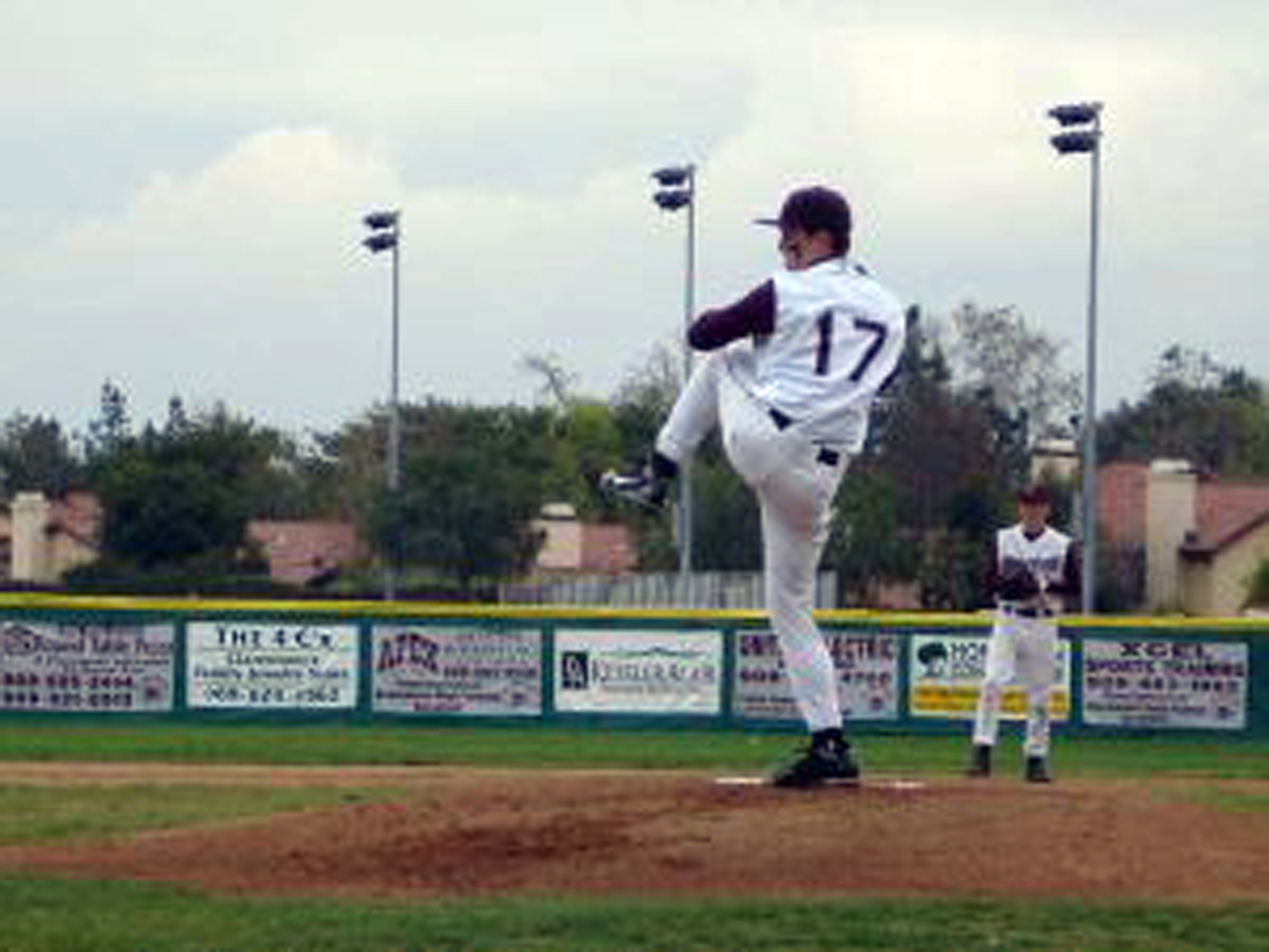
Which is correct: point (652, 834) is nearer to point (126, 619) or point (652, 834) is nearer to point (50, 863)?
point (50, 863)

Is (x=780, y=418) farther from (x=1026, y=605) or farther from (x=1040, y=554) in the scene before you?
(x=1026, y=605)

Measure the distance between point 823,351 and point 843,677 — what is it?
2135 centimetres

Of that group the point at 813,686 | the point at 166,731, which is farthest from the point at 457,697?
the point at 813,686

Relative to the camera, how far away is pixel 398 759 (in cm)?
2438

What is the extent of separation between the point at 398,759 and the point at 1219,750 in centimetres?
1045

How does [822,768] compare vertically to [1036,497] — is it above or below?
below

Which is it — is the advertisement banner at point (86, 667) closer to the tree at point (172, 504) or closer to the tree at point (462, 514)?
the tree at point (462, 514)

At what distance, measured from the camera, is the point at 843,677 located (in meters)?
31.5

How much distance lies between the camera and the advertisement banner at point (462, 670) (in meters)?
31.2

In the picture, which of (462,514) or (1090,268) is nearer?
(1090,268)

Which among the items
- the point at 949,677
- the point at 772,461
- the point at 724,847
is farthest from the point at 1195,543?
the point at 724,847

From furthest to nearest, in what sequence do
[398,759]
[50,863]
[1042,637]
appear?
[398,759]
[1042,637]
[50,863]

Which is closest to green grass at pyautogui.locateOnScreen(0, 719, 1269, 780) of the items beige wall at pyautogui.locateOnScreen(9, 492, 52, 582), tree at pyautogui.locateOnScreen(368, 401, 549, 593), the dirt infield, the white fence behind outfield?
the white fence behind outfield

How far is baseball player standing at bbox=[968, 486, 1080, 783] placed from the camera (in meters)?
18.7
